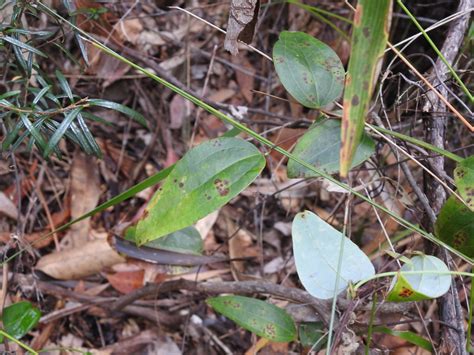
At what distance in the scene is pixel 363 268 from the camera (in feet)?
2.50

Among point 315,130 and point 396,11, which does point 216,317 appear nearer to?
point 315,130

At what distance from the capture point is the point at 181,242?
1.11 m

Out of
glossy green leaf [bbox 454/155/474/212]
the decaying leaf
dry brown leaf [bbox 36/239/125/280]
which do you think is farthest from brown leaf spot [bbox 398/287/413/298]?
dry brown leaf [bbox 36/239/125/280]

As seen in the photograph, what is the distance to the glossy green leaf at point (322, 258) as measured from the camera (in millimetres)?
743

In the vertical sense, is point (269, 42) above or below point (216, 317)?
above

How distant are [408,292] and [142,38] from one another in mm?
1190

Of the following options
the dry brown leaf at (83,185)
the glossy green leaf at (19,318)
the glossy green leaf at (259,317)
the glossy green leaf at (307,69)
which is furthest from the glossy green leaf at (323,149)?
the dry brown leaf at (83,185)

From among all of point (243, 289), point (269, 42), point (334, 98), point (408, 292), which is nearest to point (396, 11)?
point (269, 42)

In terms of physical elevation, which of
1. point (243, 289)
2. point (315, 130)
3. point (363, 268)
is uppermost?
point (315, 130)

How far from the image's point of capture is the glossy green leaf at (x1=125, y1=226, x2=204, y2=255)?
110 centimetres

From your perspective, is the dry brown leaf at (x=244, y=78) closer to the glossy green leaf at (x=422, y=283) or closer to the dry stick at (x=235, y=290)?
the dry stick at (x=235, y=290)

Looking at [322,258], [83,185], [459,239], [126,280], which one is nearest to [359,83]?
[322,258]

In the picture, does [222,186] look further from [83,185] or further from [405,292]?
[83,185]

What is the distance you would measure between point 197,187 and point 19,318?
1.47 feet
